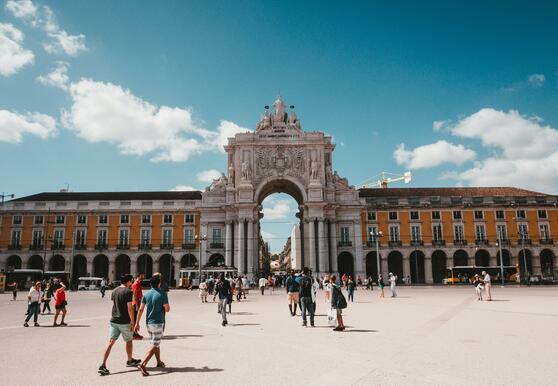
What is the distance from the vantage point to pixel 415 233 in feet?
218

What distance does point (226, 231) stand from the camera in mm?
61938

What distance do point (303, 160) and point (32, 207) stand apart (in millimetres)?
41748

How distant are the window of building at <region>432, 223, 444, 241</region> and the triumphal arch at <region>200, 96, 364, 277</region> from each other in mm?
11954

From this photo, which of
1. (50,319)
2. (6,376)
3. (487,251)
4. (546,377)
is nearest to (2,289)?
(50,319)

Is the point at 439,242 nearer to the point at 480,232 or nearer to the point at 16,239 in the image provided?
the point at 480,232

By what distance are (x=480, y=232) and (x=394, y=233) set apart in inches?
511

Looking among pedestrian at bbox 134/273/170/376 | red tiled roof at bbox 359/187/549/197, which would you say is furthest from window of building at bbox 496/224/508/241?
pedestrian at bbox 134/273/170/376

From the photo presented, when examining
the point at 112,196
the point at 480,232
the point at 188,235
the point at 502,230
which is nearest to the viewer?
the point at 188,235

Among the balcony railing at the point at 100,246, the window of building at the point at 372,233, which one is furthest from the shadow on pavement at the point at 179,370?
the balcony railing at the point at 100,246

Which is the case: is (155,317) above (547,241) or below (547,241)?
below

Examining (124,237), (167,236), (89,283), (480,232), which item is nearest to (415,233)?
(480,232)

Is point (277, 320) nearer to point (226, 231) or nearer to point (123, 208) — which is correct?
point (226, 231)

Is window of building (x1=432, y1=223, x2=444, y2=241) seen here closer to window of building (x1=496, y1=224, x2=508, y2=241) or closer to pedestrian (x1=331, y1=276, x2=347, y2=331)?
window of building (x1=496, y1=224, x2=508, y2=241)

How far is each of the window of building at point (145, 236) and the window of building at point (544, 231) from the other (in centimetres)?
5921
